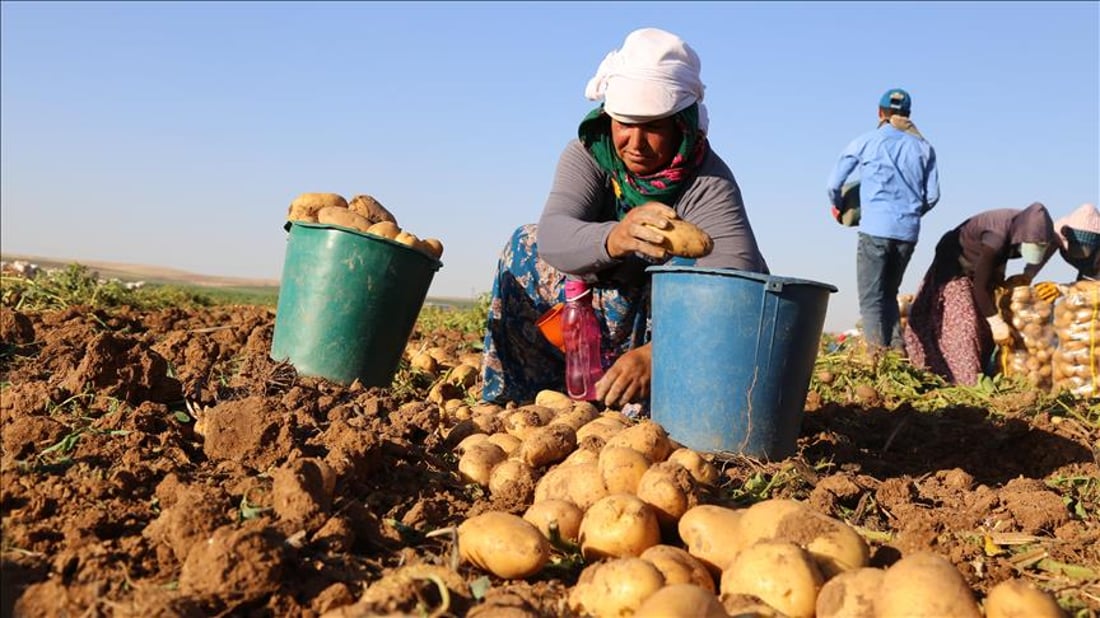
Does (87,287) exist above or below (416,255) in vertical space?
below

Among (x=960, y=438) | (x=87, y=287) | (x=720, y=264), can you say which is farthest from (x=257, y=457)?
(x=87, y=287)

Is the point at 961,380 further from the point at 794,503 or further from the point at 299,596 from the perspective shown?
the point at 299,596

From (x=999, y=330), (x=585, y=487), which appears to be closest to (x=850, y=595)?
(x=585, y=487)

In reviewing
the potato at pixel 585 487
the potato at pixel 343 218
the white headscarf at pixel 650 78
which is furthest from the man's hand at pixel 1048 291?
the potato at pixel 585 487

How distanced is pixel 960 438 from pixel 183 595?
4.20 meters

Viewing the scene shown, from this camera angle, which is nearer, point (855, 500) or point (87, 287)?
point (855, 500)

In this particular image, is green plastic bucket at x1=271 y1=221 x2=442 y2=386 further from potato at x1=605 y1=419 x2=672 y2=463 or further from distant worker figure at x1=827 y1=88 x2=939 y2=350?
distant worker figure at x1=827 y1=88 x2=939 y2=350

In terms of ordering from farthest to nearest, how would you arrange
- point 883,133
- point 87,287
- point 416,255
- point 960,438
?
point 883,133
point 87,287
point 960,438
point 416,255

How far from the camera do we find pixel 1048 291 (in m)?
7.95

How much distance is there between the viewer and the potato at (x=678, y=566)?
7.06 feet

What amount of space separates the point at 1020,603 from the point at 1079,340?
6.75 m

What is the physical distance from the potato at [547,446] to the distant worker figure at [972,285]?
5.53 metres

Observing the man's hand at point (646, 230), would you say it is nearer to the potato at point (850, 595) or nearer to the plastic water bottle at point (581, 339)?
the plastic water bottle at point (581, 339)

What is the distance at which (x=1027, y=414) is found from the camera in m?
5.42
